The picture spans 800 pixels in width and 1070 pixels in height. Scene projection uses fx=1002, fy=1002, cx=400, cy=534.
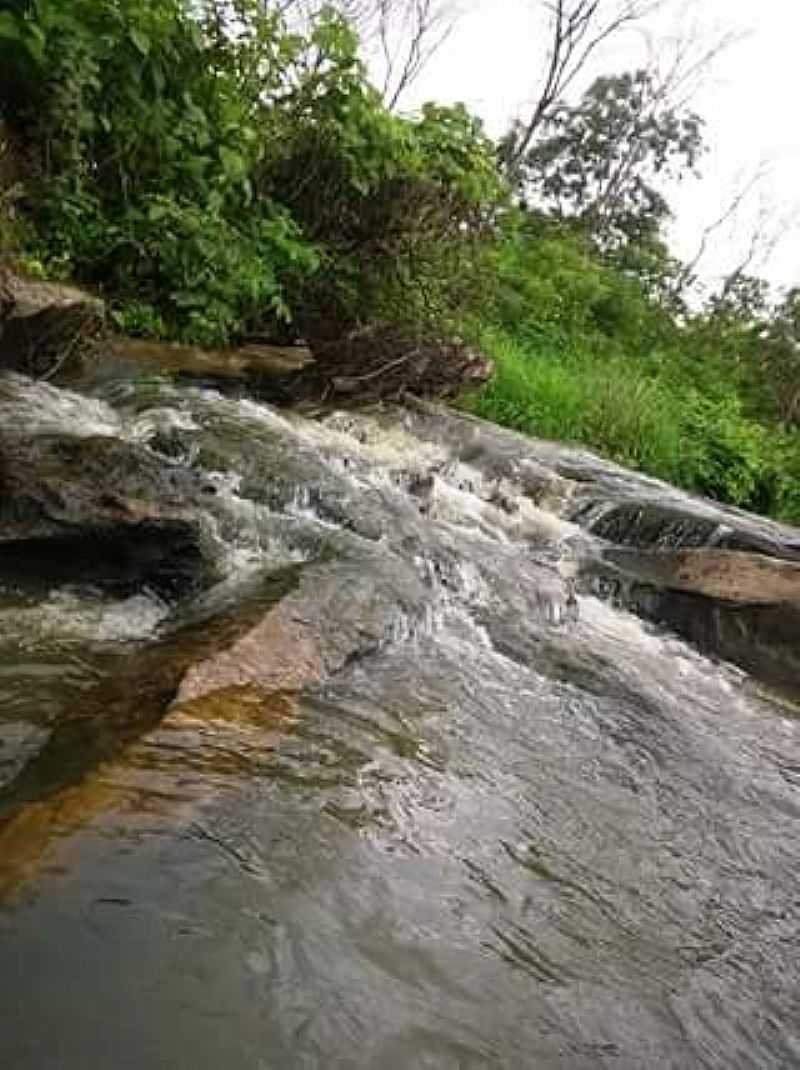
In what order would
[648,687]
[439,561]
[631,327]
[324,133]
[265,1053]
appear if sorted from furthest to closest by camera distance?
[631,327], [324,133], [439,561], [648,687], [265,1053]

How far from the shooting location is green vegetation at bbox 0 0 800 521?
5.98m

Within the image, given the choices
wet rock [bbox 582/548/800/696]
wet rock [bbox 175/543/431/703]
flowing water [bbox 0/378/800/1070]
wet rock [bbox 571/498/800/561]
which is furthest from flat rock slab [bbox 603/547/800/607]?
wet rock [bbox 175/543/431/703]

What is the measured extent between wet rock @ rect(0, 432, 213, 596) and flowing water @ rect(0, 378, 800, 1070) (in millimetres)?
145

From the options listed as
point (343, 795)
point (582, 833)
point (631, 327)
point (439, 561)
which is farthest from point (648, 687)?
point (631, 327)

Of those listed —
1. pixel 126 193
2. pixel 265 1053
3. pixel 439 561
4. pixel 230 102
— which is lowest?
pixel 265 1053

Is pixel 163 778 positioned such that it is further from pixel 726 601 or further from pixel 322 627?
pixel 726 601

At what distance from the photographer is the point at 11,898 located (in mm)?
1746

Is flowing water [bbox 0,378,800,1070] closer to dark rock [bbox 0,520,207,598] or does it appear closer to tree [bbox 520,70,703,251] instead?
dark rock [bbox 0,520,207,598]

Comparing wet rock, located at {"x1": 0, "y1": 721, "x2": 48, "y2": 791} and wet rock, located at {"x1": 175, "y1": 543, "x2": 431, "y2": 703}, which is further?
wet rock, located at {"x1": 175, "y1": 543, "x2": 431, "y2": 703}

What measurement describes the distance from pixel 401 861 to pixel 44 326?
386cm

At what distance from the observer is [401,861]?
2.30 m

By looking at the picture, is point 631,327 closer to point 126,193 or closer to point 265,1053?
point 126,193

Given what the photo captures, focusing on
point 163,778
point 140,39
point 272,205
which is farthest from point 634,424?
point 163,778

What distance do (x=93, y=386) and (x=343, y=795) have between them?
3.86m
